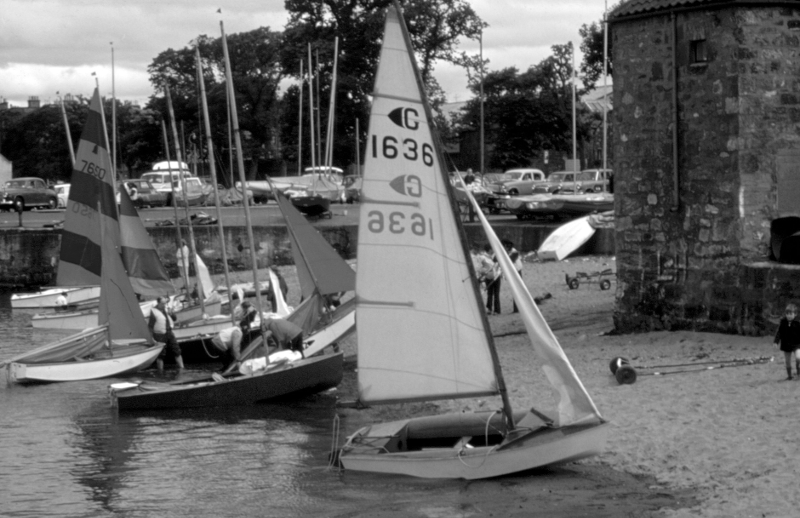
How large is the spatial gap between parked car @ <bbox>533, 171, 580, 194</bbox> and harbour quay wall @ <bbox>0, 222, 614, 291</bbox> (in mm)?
7361

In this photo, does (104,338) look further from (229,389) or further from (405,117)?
(405,117)

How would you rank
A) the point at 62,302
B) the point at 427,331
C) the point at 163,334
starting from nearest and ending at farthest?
the point at 427,331
the point at 163,334
the point at 62,302

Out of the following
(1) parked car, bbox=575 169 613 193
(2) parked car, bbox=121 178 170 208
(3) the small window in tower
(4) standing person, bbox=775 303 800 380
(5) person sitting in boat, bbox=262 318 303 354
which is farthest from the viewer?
(2) parked car, bbox=121 178 170 208

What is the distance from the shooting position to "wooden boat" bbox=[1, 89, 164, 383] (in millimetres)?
21766

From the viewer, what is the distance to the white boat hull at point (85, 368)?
21.5m

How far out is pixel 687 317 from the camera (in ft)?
61.1

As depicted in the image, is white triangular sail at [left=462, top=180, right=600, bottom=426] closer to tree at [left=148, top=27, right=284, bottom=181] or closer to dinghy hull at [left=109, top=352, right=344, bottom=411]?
dinghy hull at [left=109, top=352, right=344, bottom=411]

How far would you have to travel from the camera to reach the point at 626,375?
15.6 meters

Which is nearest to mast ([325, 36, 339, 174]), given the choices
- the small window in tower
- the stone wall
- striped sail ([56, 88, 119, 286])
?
striped sail ([56, 88, 119, 286])

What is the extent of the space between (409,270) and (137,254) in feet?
55.0

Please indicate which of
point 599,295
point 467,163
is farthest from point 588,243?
point 467,163

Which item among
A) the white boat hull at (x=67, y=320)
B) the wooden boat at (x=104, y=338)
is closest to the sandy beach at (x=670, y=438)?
the wooden boat at (x=104, y=338)

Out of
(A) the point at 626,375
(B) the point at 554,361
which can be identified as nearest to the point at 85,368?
(A) the point at 626,375

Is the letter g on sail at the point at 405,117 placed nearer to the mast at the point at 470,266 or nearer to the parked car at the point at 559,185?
the mast at the point at 470,266
